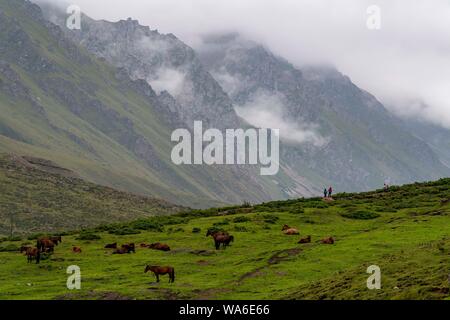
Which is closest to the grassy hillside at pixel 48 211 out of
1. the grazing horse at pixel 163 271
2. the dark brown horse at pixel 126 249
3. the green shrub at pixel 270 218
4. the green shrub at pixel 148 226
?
the green shrub at pixel 148 226

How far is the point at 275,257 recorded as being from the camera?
4872cm

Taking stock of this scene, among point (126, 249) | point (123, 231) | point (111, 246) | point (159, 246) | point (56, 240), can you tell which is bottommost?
point (126, 249)

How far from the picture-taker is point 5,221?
156375 mm

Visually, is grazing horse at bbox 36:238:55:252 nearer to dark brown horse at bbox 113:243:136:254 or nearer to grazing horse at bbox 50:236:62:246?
grazing horse at bbox 50:236:62:246

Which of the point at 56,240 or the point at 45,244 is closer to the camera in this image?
the point at 45,244

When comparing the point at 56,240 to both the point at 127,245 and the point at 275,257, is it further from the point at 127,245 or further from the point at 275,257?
the point at 275,257

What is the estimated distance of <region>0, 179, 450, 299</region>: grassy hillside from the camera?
119 ft

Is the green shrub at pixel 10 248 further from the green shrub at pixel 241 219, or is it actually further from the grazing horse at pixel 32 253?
the green shrub at pixel 241 219

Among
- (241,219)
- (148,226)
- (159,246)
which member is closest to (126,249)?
(159,246)

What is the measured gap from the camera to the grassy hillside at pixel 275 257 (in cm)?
3612

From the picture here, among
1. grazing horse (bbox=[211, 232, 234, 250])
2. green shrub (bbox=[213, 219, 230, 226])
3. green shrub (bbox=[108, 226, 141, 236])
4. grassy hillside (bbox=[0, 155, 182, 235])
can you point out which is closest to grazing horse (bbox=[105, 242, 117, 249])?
green shrub (bbox=[108, 226, 141, 236])

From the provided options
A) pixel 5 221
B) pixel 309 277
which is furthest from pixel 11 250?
pixel 5 221
